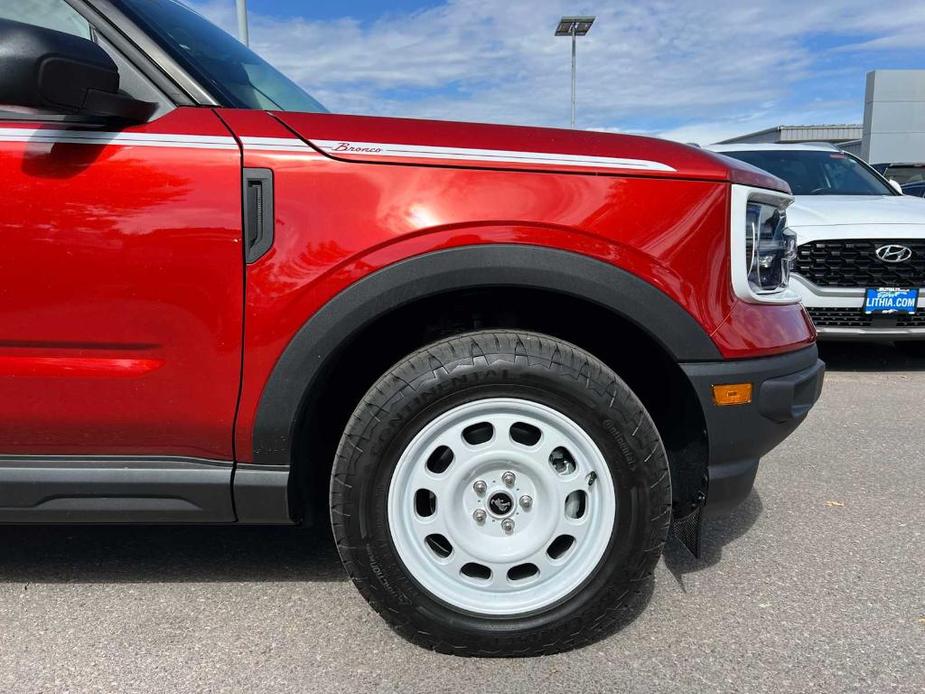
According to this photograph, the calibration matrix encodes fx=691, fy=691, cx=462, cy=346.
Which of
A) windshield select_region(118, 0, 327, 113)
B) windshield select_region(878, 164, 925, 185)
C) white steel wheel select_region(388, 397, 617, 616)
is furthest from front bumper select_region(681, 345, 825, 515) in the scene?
windshield select_region(878, 164, 925, 185)

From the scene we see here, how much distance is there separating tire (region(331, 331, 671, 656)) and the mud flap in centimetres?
17

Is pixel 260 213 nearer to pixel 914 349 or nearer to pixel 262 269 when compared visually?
pixel 262 269

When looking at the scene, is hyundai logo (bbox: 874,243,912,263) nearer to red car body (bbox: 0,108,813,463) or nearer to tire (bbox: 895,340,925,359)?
tire (bbox: 895,340,925,359)

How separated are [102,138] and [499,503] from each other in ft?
4.41

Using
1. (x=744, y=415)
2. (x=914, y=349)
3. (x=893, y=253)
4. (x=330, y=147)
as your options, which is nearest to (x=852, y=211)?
(x=893, y=253)

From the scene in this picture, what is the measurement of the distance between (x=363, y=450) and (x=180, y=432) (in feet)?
1.56

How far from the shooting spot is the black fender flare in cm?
171

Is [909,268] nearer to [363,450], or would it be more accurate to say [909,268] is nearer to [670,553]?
[670,553]

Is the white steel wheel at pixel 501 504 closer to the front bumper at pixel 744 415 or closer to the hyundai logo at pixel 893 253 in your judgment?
the front bumper at pixel 744 415

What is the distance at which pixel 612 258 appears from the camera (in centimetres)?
176

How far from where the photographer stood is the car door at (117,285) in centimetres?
164

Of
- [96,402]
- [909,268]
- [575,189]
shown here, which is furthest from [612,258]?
[909,268]

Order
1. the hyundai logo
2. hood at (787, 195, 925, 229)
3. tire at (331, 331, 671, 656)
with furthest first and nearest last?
1. hood at (787, 195, 925, 229)
2. the hyundai logo
3. tire at (331, 331, 671, 656)

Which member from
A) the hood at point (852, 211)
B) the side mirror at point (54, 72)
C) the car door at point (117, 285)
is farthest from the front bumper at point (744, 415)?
the hood at point (852, 211)
